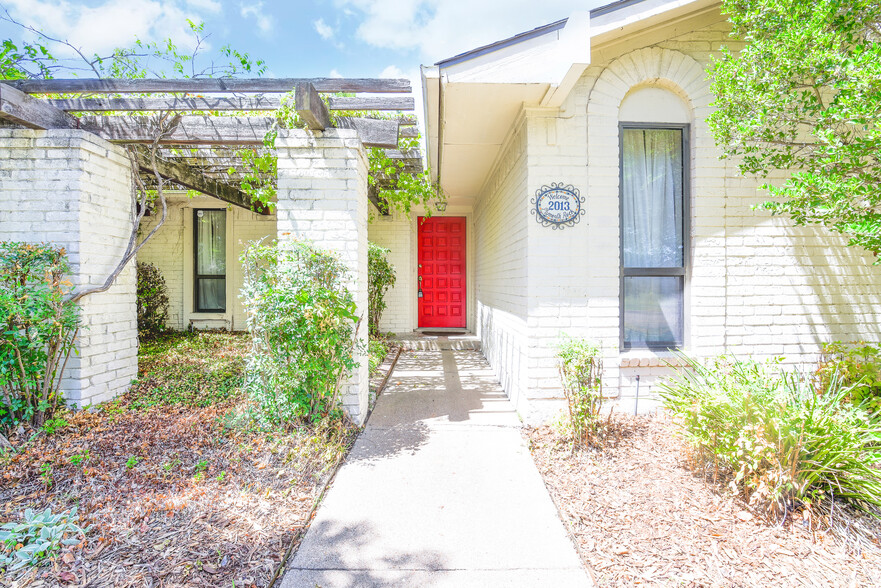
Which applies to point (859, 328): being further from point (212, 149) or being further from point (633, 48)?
point (212, 149)

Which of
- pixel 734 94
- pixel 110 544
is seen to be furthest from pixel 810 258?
pixel 110 544

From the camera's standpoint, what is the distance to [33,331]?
3.24 metres

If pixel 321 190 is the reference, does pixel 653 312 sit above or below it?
below

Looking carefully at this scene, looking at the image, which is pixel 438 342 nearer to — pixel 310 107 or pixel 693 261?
pixel 693 261

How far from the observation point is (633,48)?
146 inches

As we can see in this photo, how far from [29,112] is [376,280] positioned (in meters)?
4.94

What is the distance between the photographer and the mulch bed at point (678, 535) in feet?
6.32

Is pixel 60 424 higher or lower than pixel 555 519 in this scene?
higher

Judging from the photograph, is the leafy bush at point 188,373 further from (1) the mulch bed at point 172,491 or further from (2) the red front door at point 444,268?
(2) the red front door at point 444,268

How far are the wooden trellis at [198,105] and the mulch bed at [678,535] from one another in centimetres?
331

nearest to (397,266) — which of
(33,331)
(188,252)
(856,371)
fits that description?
(188,252)

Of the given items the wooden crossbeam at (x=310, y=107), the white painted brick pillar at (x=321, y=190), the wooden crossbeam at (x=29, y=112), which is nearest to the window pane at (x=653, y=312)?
the white painted brick pillar at (x=321, y=190)

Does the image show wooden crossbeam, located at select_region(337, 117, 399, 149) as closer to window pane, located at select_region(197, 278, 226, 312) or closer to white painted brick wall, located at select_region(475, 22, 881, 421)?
→ white painted brick wall, located at select_region(475, 22, 881, 421)

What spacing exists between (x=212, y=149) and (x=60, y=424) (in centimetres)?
363
